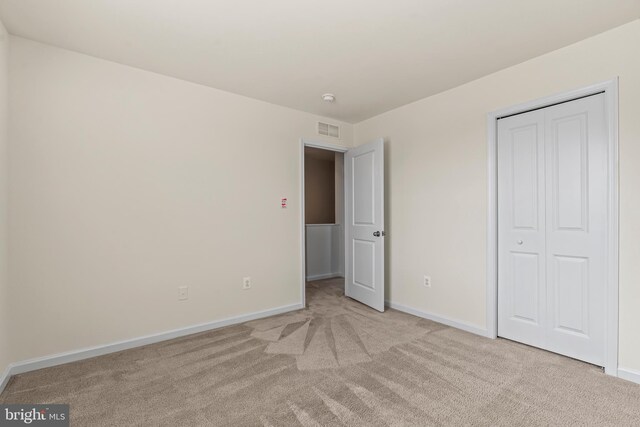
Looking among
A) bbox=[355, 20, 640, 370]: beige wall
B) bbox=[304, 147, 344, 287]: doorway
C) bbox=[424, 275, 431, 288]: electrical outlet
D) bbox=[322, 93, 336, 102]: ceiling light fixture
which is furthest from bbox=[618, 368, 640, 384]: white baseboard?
bbox=[304, 147, 344, 287]: doorway

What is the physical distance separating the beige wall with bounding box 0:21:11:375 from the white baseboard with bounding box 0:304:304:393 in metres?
0.10

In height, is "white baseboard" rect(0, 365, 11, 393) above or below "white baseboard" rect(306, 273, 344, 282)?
above

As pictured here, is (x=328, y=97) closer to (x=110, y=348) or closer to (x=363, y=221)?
(x=363, y=221)

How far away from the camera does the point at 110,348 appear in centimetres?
260

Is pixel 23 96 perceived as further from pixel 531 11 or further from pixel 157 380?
pixel 531 11

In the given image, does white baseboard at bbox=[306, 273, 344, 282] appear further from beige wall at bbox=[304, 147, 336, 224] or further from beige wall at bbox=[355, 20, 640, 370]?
beige wall at bbox=[355, 20, 640, 370]

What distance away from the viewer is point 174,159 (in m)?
2.94

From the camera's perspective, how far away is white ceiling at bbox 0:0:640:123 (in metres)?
1.95

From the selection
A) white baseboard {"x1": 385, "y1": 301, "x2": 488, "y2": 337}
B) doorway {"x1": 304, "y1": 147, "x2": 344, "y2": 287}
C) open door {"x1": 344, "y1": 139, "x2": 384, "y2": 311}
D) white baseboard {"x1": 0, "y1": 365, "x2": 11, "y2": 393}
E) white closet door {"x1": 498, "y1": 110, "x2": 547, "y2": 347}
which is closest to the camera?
white baseboard {"x1": 0, "y1": 365, "x2": 11, "y2": 393}

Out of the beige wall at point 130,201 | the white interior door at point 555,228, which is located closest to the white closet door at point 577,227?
the white interior door at point 555,228

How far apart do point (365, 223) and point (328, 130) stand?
1.33 metres

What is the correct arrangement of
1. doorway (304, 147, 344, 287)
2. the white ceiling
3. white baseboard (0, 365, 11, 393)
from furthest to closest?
doorway (304, 147, 344, 287) < white baseboard (0, 365, 11, 393) < the white ceiling

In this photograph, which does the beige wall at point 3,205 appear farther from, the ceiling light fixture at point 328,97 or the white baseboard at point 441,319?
the white baseboard at point 441,319

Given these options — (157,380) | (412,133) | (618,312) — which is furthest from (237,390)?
(412,133)
